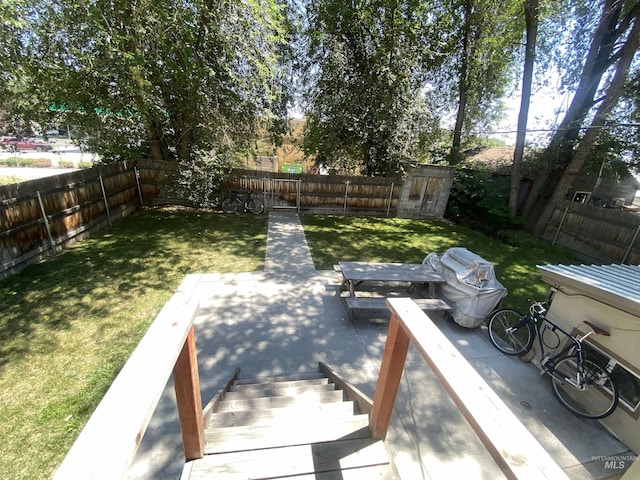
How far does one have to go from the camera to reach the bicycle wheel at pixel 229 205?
396 inches

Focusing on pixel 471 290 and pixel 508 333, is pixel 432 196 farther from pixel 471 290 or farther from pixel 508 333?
pixel 508 333

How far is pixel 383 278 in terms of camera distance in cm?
483

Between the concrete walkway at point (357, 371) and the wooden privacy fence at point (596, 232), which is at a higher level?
the wooden privacy fence at point (596, 232)

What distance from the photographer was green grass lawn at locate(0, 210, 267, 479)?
2678mm

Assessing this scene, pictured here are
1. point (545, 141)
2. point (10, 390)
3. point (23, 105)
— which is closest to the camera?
point (10, 390)

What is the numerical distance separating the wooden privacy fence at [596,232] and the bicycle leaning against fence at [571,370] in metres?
6.17

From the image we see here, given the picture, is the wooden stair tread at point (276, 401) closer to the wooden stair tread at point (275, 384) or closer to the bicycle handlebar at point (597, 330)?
the wooden stair tread at point (275, 384)

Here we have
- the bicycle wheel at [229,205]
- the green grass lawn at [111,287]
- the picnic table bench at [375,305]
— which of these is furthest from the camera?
the bicycle wheel at [229,205]

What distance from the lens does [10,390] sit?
3031 millimetres

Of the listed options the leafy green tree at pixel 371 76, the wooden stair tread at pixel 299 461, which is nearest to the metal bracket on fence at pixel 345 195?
the leafy green tree at pixel 371 76

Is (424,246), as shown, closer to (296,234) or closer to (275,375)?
(296,234)

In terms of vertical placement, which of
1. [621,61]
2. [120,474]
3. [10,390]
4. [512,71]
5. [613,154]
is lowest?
[10,390]

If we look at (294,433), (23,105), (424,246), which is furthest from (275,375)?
(23,105)

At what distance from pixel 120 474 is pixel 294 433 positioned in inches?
54.2
